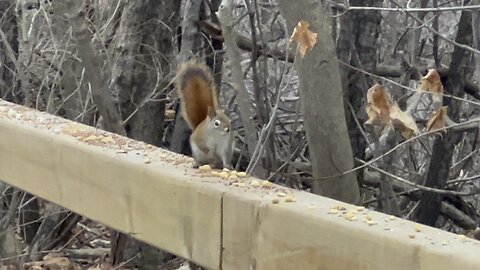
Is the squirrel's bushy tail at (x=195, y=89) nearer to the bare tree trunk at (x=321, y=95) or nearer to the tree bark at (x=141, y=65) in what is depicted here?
the bare tree trunk at (x=321, y=95)

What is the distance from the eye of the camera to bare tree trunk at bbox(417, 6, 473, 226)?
3.98m

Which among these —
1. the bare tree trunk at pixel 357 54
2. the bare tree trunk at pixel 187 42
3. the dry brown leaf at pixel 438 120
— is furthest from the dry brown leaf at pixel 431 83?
the bare tree trunk at pixel 187 42

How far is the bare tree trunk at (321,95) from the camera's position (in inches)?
99.0

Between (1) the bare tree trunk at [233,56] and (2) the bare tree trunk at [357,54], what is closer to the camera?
(1) the bare tree trunk at [233,56]

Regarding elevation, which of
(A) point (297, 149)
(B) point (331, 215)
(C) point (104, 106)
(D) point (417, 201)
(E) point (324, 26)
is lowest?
(D) point (417, 201)

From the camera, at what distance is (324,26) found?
254 centimetres

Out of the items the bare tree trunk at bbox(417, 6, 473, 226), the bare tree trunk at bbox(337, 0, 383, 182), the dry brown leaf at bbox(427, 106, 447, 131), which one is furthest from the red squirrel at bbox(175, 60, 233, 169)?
the bare tree trunk at bbox(417, 6, 473, 226)

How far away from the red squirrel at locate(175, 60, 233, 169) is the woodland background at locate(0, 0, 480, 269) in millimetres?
921

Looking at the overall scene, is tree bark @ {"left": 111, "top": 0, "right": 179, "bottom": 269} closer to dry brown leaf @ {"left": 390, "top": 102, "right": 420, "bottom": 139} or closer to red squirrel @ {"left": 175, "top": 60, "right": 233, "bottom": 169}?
red squirrel @ {"left": 175, "top": 60, "right": 233, "bottom": 169}

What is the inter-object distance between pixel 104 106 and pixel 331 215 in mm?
1994

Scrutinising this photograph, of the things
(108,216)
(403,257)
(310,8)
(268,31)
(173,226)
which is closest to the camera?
(403,257)

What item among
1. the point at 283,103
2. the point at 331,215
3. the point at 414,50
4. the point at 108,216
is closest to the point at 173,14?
the point at 283,103

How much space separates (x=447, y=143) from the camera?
4086mm

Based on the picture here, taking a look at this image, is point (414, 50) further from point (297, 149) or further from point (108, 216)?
point (108, 216)
